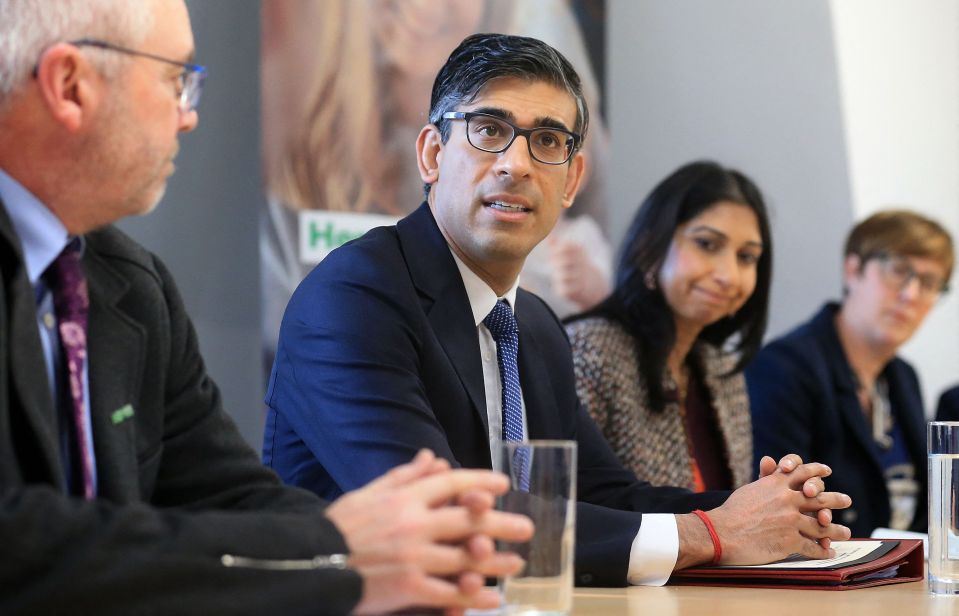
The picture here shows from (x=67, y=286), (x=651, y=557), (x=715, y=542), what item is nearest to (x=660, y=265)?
(x=715, y=542)

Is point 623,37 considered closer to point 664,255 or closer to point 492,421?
point 664,255

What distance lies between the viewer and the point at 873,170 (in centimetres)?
541

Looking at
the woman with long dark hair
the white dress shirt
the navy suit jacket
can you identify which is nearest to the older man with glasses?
the woman with long dark hair

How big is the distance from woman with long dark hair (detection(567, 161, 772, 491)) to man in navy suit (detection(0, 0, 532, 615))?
1.56m

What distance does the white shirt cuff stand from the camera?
1941 millimetres

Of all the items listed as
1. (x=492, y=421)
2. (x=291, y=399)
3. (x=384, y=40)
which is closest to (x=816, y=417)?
(x=384, y=40)

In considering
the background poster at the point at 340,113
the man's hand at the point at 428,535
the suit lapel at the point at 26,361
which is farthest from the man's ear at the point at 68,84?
the background poster at the point at 340,113

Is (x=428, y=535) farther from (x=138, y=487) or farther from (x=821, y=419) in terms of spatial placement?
(x=821, y=419)

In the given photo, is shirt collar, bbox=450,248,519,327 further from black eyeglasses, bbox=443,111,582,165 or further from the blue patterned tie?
black eyeglasses, bbox=443,111,582,165

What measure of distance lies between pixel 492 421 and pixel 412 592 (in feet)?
3.26

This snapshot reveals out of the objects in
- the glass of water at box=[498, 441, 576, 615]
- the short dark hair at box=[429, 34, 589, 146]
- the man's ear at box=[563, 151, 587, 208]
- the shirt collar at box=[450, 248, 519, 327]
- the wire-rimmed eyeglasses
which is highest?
the short dark hair at box=[429, 34, 589, 146]

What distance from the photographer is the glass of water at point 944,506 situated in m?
1.83

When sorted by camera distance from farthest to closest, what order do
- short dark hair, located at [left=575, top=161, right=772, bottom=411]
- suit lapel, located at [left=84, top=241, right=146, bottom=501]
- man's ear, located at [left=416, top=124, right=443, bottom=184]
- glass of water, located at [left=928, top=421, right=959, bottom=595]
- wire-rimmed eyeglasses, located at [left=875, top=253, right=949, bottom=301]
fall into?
wire-rimmed eyeglasses, located at [left=875, top=253, right=949, bottom=301] → short dark hair, located at [left=575, top=161, right=772, bottom=411] → man's ear, located at [left=416, top=124, right=443, bottom=184] → glass of water, located at [left=928, top=421, right=959, bottom=595] → suit lapel, located at [left=84, top=241, right=146, bottom=501]

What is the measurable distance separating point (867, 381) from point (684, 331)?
1.28 m
